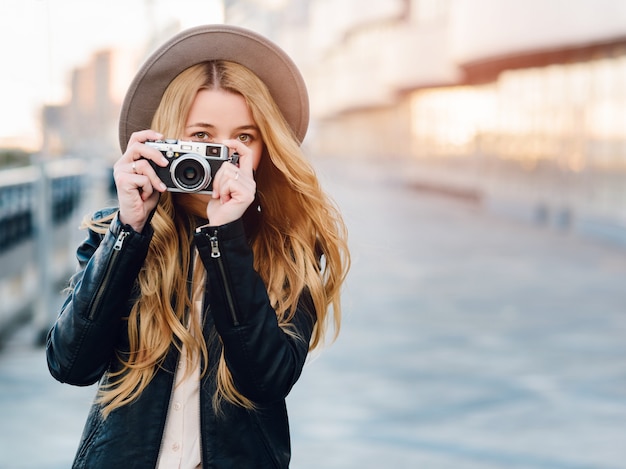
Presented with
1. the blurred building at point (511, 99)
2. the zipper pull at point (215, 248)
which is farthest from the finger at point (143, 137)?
the blurred building at point (511, 99)

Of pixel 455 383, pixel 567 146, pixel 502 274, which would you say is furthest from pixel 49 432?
A: pixel 567 146

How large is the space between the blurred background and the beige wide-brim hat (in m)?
0.32

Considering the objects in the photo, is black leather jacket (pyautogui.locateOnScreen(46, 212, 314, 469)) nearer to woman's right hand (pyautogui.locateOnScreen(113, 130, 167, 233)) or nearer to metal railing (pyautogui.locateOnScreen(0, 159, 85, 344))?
woman's right hand (pyautogui.locateOnScreen(113, 130, 167, 233))

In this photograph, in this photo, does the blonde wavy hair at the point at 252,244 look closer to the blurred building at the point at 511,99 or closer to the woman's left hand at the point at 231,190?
the woman's left hand at the point at 231,190

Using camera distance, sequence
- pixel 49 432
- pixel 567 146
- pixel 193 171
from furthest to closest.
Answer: pixel 567 146 < pixel 49 432 < pixel 193 171

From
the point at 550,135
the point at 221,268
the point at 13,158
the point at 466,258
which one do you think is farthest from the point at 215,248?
the point at 550,135

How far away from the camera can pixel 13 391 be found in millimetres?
7281

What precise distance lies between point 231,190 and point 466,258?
15088mm

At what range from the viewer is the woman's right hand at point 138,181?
2.16m

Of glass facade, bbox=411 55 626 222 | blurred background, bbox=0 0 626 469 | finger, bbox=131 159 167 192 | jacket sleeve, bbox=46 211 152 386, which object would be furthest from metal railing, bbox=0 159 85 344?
glass facade, bbox=411 55 626 222

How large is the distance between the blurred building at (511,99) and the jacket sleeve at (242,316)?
497 inches

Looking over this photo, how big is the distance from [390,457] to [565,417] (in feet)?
4.79

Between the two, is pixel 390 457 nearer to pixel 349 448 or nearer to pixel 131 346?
pixel 349 448

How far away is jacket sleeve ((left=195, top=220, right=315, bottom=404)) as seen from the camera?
2152 millimetres
